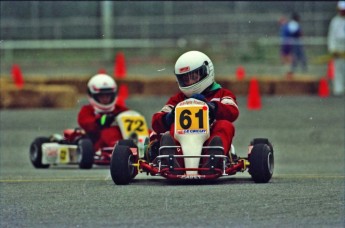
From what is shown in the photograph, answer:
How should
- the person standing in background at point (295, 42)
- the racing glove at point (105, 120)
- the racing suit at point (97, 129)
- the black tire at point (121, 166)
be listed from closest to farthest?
the black tire at point (121, 166), the racing suit at point (97, 129), the racing glove at point (105, 120), the person standing in background at point (295, 42)

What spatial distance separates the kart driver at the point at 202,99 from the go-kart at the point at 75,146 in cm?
343

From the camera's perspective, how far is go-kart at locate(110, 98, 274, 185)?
1100 cm

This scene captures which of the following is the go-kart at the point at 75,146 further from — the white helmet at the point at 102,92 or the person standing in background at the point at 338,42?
the person standing in background at the point at 338,42

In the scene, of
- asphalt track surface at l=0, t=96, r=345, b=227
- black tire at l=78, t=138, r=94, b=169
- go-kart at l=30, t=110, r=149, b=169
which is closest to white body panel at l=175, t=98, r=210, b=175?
asphalt track surface at l=0, t=96, r=345, b=227

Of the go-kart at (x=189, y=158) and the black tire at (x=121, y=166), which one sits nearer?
the go-kart at (x=189, y=158)

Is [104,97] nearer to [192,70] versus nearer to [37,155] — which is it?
[37,155]

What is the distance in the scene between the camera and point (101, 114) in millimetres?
16141

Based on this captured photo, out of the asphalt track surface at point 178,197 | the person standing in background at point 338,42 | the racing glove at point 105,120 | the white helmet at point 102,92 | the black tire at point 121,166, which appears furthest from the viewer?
the person standing in background at point 338,42

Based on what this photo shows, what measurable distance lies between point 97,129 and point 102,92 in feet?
2.13

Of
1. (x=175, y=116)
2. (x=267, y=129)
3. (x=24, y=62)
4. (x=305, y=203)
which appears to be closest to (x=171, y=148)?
(x=175, y=116)

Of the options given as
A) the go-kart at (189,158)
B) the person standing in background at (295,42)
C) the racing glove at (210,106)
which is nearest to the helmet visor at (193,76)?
the racing glove at (210,106)

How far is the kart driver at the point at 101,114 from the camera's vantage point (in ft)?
51.3

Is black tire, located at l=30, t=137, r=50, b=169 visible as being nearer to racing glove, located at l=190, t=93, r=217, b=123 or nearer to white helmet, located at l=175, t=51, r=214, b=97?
white helmet, located at l=175, t=51, r=214, b=97

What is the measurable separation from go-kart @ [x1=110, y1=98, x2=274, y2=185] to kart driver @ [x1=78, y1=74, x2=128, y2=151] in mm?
4242
